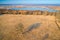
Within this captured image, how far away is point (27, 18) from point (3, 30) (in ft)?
0.89

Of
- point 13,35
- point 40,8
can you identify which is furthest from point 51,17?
point 13,35

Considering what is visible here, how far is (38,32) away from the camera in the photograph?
0.72m

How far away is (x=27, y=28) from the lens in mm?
768

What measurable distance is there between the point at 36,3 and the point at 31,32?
38cm

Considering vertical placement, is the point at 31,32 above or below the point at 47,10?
below

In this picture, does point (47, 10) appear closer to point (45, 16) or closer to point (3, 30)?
point (45, 16)

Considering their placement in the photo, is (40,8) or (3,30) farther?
(40,8)

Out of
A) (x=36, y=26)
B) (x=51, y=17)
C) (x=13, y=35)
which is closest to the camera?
(x=13, y=35)

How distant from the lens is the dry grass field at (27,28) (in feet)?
2.22

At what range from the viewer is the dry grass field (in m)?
0.68

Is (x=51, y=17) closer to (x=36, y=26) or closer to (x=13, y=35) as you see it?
(x=36, y=26)

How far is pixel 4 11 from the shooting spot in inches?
38.3

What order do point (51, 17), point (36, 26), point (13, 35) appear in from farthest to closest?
point (51, 17)
point (36, 26)
point (13, 35)

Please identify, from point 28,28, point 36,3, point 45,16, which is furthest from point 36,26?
point 36,3
